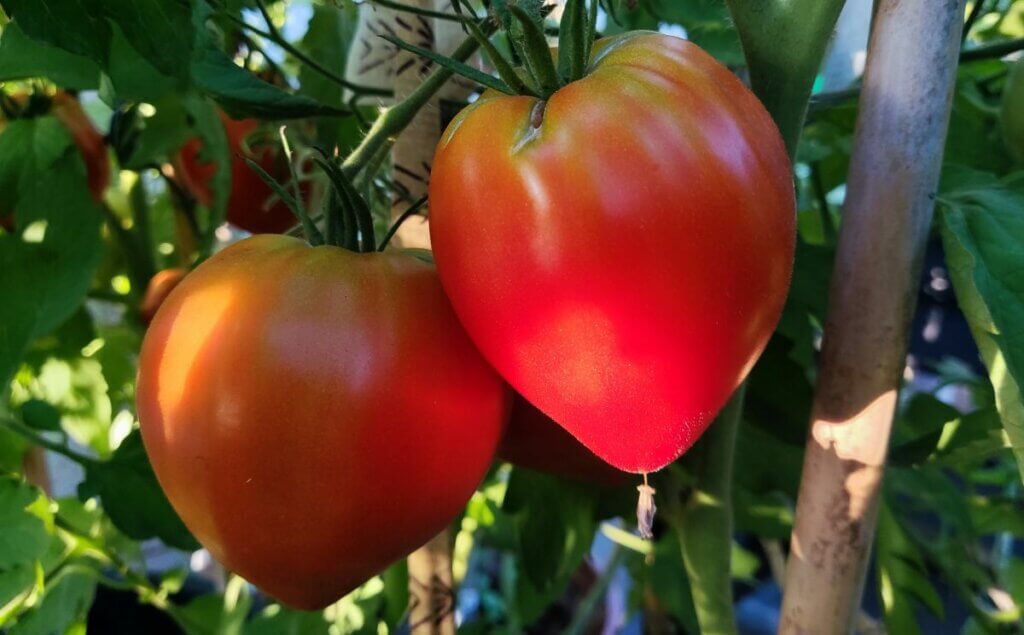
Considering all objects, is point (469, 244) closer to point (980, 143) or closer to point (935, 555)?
point (980, 143)

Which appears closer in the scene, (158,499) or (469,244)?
(469,244)

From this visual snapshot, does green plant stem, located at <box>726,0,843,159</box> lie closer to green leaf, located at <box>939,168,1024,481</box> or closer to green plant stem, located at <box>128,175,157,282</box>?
green leaf, located at <box>939,168,1024,481</box>

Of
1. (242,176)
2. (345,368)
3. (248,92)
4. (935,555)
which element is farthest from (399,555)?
(935,555)

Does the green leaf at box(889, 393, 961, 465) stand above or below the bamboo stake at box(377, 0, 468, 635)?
below

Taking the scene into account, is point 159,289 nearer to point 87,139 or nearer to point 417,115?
point 87,139

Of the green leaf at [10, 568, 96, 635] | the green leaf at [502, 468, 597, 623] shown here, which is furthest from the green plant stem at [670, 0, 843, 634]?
the green leaf at [10, 568, 96, 635]

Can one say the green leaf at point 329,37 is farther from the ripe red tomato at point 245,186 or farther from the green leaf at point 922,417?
the green leaf at point 922,417
